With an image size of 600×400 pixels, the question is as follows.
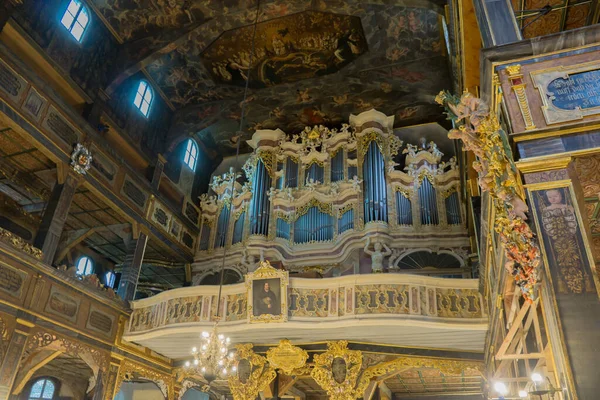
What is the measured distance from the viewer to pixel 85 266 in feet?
46.9

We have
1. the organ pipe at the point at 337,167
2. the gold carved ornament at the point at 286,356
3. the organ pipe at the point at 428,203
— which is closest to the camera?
the gold carved ornament at the point at 286,356

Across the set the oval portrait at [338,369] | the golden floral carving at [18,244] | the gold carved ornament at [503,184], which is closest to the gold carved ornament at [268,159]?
the oval portrait at [338,369]

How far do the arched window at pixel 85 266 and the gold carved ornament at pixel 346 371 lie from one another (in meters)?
7.71

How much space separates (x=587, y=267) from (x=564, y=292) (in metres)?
0.29

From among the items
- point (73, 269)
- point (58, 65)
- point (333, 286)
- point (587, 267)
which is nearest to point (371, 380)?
point (333, 286)

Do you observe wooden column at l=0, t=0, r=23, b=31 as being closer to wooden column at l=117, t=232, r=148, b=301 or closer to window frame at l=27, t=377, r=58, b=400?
wooden column at l=117, t=232, r=148, b=301

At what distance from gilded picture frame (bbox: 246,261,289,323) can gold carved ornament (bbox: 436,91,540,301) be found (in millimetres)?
5991

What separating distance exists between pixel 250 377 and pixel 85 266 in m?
6.56

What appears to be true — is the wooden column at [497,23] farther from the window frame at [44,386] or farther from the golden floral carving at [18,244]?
the window frame at [44,386]

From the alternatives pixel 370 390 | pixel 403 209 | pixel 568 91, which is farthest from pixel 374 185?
pixel 568 91

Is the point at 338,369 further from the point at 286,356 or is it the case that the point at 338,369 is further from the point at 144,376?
the point at 144,376

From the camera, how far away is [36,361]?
32.7ft

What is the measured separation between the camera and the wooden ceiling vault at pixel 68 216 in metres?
10.6

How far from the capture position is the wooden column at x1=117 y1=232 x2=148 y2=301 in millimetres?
12070
